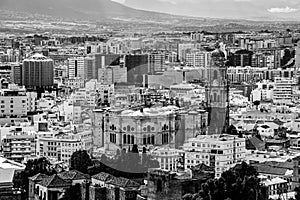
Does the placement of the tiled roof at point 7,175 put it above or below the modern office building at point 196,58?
below

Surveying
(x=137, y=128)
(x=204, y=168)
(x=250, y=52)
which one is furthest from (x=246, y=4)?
(x=250, y=52)

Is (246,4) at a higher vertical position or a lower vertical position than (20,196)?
higher

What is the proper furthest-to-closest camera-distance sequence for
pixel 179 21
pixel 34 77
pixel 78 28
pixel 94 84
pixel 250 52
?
pixel 250 52, pixel 34 77, pixel 78 28, pixel 94 84, pixel 179 21

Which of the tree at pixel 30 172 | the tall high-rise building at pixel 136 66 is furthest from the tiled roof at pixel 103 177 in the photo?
the tall high-rise building at pixel 136 66

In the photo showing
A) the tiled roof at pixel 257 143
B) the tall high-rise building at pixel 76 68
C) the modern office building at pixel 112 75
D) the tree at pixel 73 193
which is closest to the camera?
the tree at pixel 73 193

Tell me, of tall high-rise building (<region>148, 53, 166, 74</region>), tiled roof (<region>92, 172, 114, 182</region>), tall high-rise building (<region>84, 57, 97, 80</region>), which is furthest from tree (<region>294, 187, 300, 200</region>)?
tall high-rise building (<region>84, 57, 97, 80</region>)

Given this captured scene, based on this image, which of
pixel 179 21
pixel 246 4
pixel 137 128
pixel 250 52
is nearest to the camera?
pixel 137 128

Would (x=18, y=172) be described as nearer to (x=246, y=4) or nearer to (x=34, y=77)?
(x=246, y=4)

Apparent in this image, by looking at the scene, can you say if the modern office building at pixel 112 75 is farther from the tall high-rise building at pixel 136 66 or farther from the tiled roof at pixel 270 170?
the tiled roof at pixel 270 170

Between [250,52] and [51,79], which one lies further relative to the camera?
[250,52]
